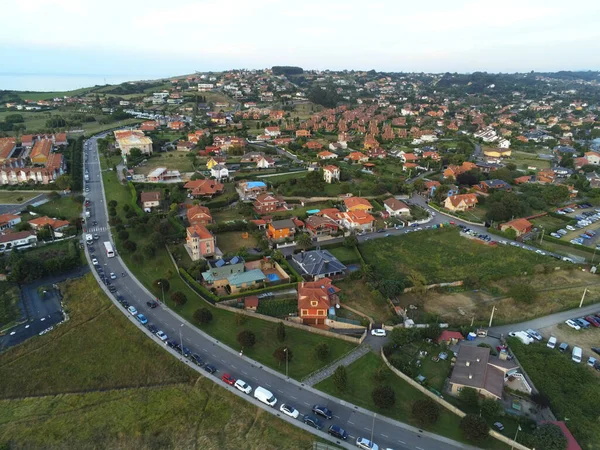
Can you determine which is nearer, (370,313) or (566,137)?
(370,313)

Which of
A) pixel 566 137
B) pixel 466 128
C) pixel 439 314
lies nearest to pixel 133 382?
pixel 439 314

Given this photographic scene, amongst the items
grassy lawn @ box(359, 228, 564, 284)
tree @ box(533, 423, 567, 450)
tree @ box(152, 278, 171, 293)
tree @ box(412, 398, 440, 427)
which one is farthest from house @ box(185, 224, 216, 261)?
tree @ box(533, 423, 567, 450)

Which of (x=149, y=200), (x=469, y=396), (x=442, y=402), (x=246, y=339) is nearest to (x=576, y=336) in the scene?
(x=469, y=396)

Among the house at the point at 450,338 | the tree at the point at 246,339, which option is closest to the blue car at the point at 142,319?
the tree at the point at 246,339

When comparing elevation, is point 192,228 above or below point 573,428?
above

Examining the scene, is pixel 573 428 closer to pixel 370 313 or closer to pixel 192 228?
pixel 370 313

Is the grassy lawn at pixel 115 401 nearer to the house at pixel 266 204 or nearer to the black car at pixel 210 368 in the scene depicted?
the black car at pixel 210 368

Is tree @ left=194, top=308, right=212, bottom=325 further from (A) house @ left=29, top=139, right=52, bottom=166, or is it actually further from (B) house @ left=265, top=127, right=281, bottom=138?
(B) house @ left=265, top=127, right=281, bottom=138
